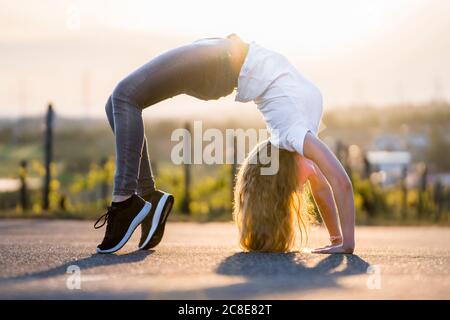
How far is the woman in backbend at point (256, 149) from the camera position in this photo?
3982 millimetres

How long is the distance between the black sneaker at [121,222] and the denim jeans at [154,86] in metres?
0.07

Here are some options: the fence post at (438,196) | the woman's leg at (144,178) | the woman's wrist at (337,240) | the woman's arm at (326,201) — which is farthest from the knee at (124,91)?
the fence post at (438,196)

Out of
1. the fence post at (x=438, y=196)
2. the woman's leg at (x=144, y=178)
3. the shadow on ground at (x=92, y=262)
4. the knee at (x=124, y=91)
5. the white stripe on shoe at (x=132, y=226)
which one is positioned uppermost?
the knee at (x=124, y=91)

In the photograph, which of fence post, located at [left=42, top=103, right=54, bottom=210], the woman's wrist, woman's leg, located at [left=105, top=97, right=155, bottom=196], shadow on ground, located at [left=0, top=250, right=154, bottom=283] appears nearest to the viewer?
shadow on ground, located at [left=0, top=250, right=154, bottom=283]

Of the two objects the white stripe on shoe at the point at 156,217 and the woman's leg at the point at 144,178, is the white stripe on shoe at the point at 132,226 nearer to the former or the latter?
the white stripe on shoe at the point at 156,217

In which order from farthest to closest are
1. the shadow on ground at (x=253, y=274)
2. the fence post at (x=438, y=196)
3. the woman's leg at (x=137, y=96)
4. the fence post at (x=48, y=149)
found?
the fence post at (x=438, y=196)
the fence post at (x=48, y=149)
the woman's leg at (x=137, y=96)
the shadow on ground at (x=253, y=274)

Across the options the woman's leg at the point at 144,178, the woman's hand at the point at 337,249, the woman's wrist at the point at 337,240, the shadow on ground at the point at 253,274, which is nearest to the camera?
the shadow on ground at the point at 253,274

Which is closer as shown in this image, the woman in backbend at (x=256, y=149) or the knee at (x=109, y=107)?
the woman in backbend at (x=256, y=149)

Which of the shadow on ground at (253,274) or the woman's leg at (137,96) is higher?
the woman's leg at (137,96)

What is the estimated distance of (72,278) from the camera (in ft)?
9.95

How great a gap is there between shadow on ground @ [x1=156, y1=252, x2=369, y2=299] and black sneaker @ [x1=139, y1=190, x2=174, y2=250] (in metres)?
0.45

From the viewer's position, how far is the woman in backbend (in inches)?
157

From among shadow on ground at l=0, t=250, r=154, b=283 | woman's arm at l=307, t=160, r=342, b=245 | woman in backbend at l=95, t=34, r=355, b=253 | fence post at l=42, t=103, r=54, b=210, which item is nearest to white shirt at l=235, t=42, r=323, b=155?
woman in backbend at l=95, t=34, r=355, b=253

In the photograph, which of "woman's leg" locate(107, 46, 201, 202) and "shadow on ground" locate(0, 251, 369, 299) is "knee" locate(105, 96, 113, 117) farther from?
"shadow on ground" locate(0, 251, 369, 299)
